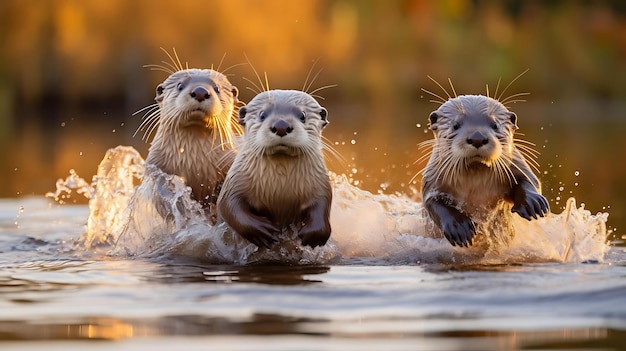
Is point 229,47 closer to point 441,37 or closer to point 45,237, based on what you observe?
point 441,37

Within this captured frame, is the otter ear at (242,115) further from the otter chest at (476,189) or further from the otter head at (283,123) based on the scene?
the otter chest at (476,189)

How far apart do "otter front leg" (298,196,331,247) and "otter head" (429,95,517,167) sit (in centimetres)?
56

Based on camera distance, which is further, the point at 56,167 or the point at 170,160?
the point at 56,167

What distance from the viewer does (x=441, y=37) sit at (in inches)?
813

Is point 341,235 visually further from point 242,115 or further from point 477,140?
point 477,140

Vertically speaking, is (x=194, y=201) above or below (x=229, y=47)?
below

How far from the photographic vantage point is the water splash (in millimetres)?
5203

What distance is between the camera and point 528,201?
5.04m

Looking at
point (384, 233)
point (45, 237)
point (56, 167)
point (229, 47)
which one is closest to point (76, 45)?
point (229, 47)

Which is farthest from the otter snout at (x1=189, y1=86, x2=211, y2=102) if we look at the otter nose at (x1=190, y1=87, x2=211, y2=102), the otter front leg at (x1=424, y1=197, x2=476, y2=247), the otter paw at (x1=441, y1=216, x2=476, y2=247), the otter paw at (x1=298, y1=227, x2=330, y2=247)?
the otter paw at (x1=441, y1=216, x2=476, y2=247)

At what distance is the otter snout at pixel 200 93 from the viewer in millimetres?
5573

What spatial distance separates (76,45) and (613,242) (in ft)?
40.5

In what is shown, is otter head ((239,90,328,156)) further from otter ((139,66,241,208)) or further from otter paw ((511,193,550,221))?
otter paw ((511,193,550,221))

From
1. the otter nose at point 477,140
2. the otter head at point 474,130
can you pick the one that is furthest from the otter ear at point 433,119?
the otter nose at point 477,140
